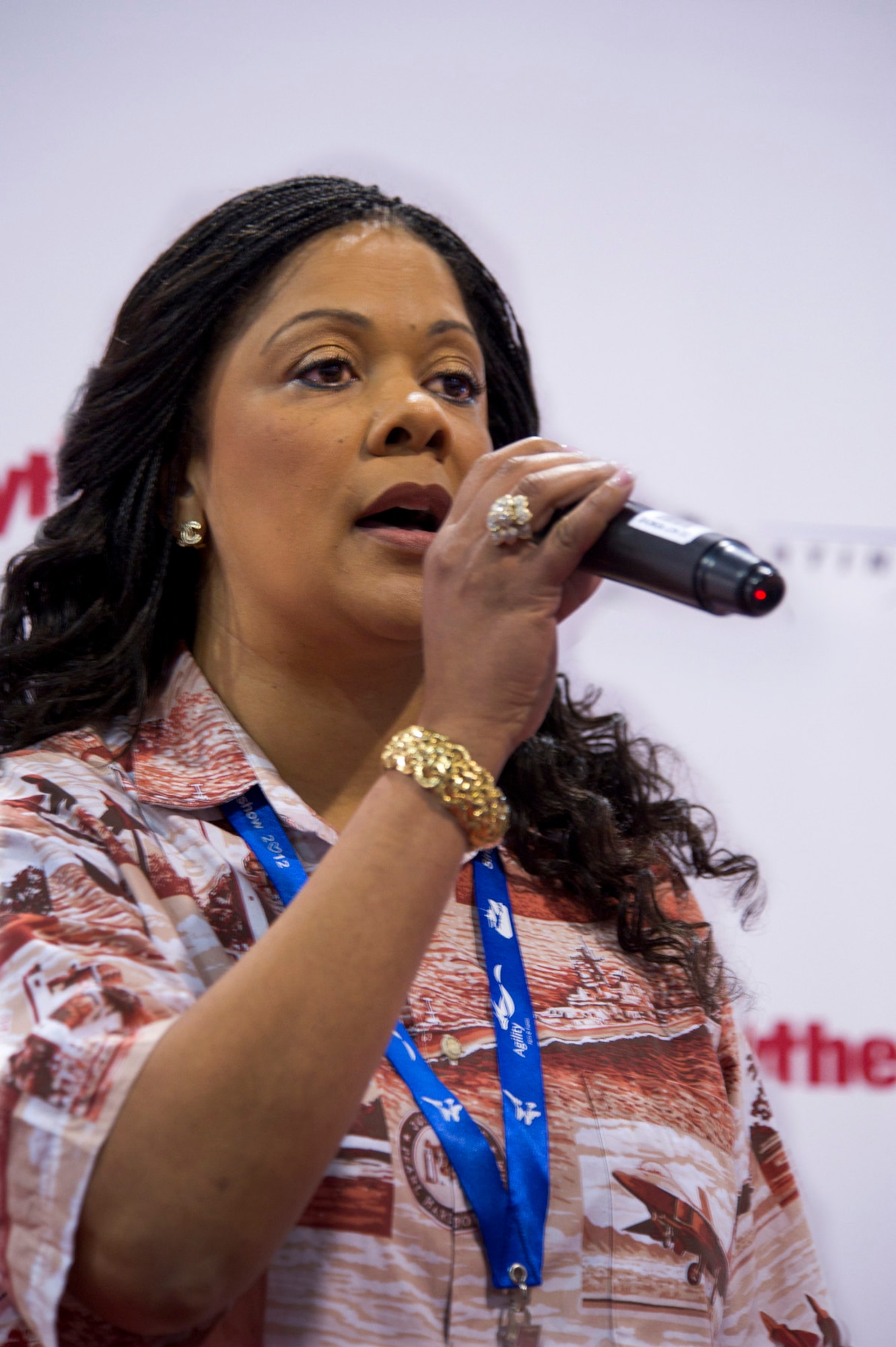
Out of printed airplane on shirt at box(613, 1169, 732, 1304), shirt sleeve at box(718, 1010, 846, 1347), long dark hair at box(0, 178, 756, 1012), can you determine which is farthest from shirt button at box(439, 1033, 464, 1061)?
shirt sleeve at box(718, 1010, 846, 1347)

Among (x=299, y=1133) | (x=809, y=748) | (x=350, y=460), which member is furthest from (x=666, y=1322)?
(x=809, y=748)

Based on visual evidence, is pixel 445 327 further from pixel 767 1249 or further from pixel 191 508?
pixel 767 1249

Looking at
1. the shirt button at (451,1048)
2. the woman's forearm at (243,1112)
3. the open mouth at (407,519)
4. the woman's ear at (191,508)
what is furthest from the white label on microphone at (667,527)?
the woman's ear at (191,508)

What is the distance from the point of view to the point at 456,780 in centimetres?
89

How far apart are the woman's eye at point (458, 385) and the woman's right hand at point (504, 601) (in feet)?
1.55

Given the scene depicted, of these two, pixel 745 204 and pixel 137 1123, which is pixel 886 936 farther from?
pixel 137 1123

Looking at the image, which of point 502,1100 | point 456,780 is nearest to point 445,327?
point 456,780

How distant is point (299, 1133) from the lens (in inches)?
31.4

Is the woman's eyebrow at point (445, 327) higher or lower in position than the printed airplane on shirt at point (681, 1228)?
higher

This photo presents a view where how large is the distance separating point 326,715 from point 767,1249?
0.75 m

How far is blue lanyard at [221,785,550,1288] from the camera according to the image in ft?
3.46

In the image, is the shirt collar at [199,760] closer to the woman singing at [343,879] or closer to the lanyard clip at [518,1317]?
the woman singing at [343,879]

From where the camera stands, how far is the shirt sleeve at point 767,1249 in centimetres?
136

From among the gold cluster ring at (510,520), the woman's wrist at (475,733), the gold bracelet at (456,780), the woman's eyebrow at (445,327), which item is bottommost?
the gold bracelet at (456,780)
